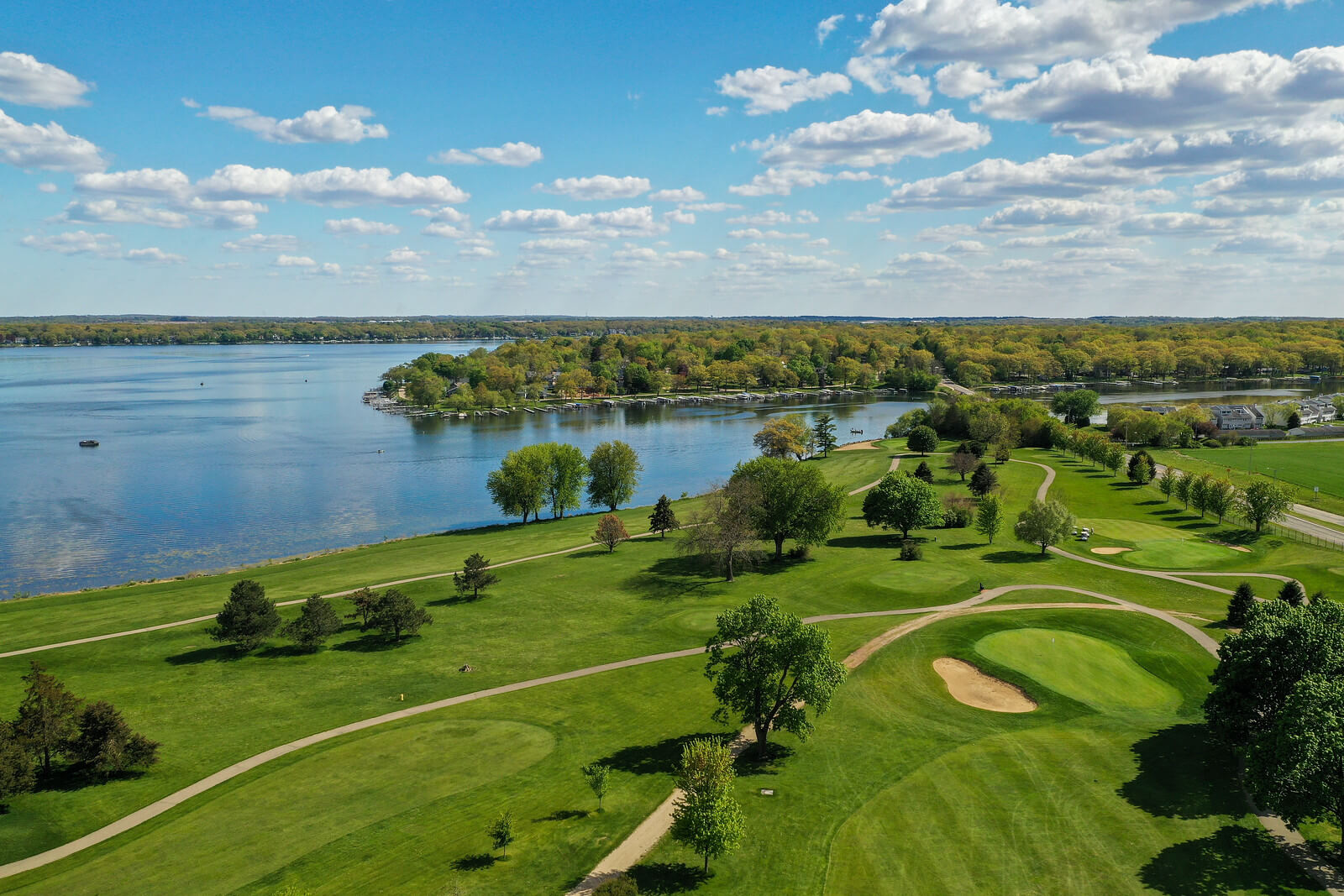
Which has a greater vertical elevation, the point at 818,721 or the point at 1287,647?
the point at 1287,647

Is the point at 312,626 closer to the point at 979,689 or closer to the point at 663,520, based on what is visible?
the point at 663,520

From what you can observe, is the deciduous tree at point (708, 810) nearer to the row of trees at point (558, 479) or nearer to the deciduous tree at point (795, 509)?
the deciduous tree at point (795, 509)

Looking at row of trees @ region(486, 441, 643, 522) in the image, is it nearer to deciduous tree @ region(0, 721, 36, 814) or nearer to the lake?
the lake

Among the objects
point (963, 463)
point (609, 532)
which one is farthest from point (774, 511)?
point (963, 463)

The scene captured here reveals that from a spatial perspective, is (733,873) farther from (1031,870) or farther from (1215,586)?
(1215,586)

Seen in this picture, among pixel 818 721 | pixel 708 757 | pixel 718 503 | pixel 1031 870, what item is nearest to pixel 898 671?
pixel 818 721

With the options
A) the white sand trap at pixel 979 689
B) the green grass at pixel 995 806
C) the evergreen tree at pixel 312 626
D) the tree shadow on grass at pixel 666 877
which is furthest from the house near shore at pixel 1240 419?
the evergreen tree at pixel 312 626

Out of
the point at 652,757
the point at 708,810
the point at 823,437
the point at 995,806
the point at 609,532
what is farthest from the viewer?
the point at 823,437
